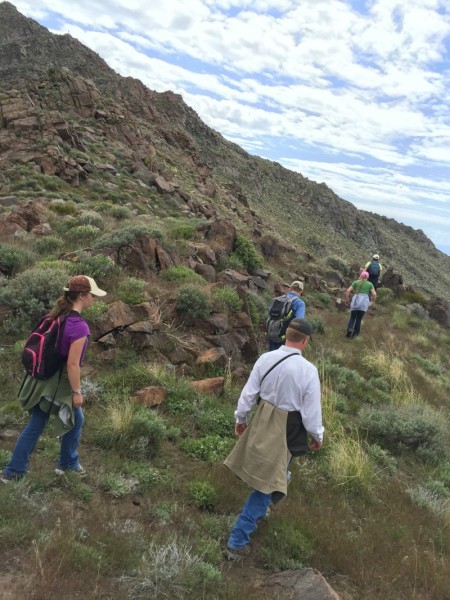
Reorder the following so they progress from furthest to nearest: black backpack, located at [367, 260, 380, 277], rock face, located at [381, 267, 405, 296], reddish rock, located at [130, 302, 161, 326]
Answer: rock face, located at [381, 267, 405, 296]
black backpack, located at [367, 260, 380, 277]
reddish rock, located at [130, 302, 161, 326]

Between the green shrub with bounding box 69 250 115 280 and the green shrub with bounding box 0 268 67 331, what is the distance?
105 centimetres

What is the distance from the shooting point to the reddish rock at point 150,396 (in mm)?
6203

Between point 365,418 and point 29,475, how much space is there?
5.53m

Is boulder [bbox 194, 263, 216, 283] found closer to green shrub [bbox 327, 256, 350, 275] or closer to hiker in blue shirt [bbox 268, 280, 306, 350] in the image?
hiker in blue shirt [bbox 268, 280, 306, 350]

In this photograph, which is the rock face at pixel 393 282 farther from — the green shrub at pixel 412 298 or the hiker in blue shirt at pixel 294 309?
the hiker in blue shirt at pixel 294 309

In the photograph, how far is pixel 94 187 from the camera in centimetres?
2166

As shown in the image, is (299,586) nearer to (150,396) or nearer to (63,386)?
A: (63,386)

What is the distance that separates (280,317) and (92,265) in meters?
4.50

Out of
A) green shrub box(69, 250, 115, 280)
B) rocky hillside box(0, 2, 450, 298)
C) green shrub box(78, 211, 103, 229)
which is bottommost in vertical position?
green shrub box(69, 250, 115, 280)

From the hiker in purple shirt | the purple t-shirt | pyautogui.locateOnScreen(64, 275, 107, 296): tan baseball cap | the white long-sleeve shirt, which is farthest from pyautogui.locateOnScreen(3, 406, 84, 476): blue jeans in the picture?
the white long-sleeve shirt

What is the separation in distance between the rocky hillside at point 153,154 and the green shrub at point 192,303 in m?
12.4

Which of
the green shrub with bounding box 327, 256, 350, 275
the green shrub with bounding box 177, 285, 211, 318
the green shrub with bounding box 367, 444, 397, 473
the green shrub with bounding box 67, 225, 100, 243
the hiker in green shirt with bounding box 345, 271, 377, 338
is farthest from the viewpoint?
the green shrub with bounding box 327, 256, 350, 275

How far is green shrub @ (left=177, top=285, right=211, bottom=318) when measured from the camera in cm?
884

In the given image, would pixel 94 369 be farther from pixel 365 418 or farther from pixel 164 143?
pixel 164 143
